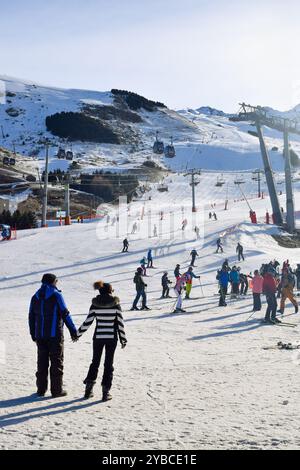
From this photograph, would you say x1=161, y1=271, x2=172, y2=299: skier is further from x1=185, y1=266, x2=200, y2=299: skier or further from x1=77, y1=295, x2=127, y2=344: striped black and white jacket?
x1=77, y1=295, x2=127, y2=344: striped black and white jacket

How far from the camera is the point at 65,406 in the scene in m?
6.61

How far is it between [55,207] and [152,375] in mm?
66894

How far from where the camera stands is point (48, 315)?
688cm

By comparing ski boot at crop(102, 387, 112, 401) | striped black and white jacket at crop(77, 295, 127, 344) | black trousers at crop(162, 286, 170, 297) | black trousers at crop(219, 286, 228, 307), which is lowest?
black trousers at crop(162, 286, 170, 297)

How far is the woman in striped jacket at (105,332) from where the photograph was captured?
6859mm

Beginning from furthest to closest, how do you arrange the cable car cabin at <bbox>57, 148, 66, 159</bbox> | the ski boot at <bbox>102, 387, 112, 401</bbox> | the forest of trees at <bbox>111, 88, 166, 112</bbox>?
the forest of trees at <bbox>111, 88, 166, 112</bbox>, the cable car cabin at <bbox>57, 148, 66, 159</bbox>, the ski boot at <bbox>102, 387, 112, 401</bbox>

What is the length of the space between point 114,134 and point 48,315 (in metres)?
129

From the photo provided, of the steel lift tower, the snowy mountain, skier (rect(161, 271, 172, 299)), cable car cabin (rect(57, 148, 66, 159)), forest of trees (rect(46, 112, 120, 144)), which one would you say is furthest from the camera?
forest of trees (rect(46, 112, 120, 144))

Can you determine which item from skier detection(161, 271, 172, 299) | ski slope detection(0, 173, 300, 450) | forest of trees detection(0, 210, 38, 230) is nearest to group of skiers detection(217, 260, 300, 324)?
ski slope detection(0, 173, 300, 450)

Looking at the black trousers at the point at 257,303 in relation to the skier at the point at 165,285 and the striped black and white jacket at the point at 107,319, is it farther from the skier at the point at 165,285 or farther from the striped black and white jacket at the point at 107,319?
the striped black and white jacket at the point at 107,319

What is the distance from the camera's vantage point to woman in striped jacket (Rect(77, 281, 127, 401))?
22.5 feet

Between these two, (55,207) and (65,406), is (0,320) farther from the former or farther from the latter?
(55,207)

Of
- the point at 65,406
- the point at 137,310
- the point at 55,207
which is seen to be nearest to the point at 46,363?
the point at 65,406

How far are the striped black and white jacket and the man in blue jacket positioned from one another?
0.36 metres
